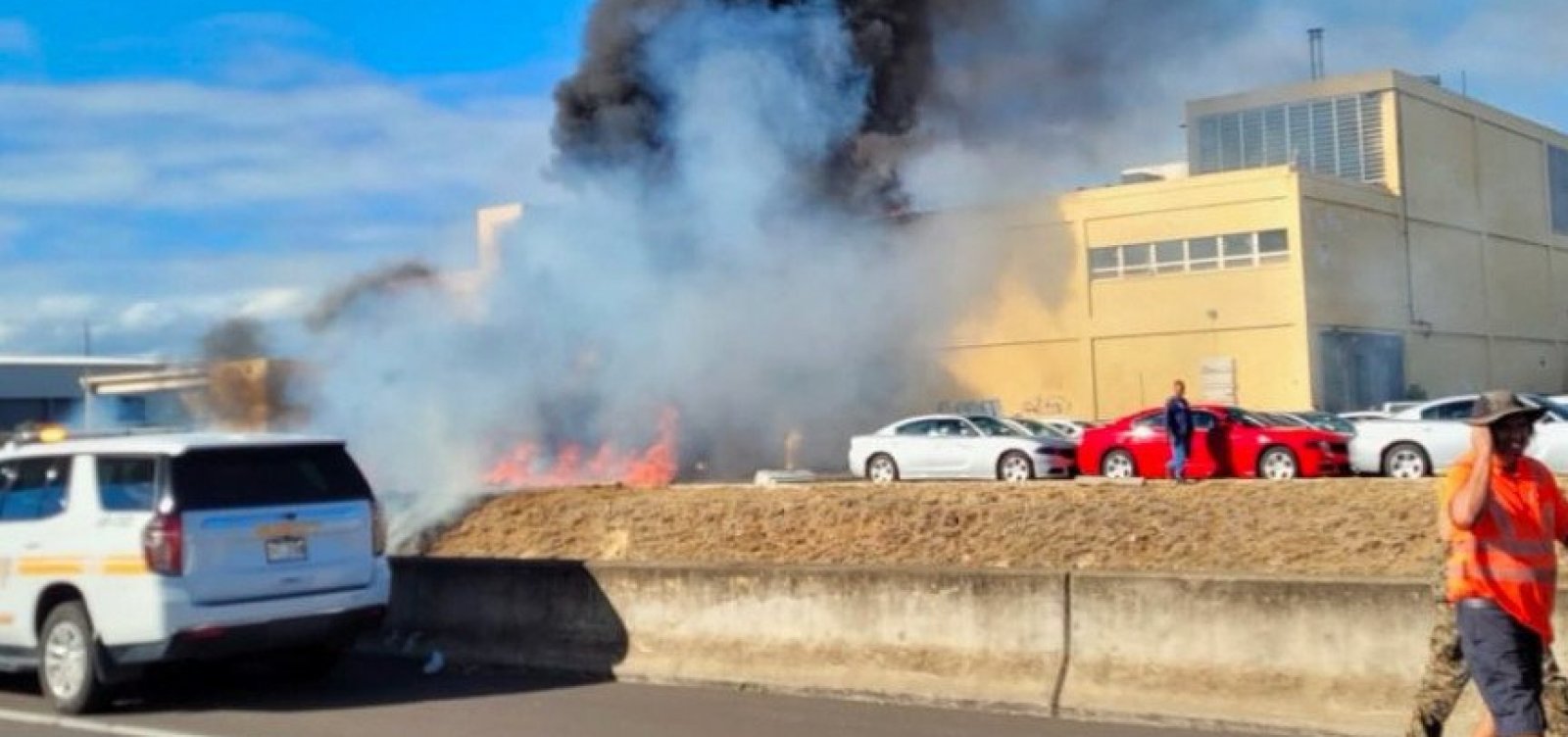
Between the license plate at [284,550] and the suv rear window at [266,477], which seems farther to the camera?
the license plate at [284,550]

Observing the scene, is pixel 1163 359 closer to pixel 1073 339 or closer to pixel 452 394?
pixel 1073 339

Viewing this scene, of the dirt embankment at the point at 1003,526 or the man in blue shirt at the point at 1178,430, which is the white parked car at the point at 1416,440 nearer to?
the man in blue shirt at the point at 1178,430

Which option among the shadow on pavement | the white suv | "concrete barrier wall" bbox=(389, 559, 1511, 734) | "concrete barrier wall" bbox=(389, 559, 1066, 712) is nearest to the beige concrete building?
the shadow on pavement

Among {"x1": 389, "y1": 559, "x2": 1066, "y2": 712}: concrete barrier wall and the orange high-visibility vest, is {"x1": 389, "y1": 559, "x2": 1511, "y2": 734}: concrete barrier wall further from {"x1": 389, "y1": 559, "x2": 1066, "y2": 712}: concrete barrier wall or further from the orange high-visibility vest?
the orange high-visibility vest

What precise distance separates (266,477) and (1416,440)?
17.5 m

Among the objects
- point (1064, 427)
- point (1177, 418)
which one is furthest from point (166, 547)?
point (1064, 427)

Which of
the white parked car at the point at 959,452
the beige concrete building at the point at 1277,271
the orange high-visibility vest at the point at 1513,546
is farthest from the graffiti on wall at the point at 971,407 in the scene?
the orange high-visibility vest at the point at 1513,546

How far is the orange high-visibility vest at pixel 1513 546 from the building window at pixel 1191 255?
125 feet

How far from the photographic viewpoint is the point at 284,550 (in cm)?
991

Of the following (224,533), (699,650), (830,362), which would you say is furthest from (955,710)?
(830,362)

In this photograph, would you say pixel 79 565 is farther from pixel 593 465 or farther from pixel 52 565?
pixel 593 465

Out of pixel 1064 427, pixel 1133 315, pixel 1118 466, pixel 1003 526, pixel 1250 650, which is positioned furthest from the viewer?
pixel 1133 315

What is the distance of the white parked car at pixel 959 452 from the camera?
2675 cm

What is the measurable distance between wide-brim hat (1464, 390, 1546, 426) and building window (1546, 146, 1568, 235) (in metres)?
55.9
